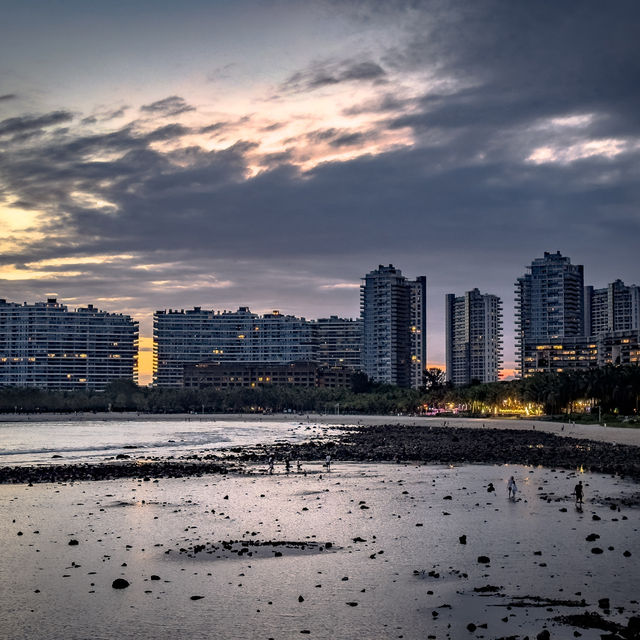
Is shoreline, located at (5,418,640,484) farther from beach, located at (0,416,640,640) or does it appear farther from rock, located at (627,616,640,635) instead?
rock, located at (627,616,640,635)

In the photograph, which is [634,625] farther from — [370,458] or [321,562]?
[370,458]

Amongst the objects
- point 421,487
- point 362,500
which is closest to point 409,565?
point 362,500

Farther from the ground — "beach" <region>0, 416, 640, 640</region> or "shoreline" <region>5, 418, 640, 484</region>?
"beach" <region>0, 416, 640, 640</region>

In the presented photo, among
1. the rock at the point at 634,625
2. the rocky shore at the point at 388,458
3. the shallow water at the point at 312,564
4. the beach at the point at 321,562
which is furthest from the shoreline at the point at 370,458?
the rock at the point at 634,625

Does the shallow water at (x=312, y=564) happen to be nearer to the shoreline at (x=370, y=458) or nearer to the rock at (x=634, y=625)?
the rock at (x=634, y=625)

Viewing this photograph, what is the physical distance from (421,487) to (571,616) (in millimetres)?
29042

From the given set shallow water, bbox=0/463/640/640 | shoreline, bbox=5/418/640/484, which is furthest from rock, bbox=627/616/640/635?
shoreline, bbox=5/418/640/484

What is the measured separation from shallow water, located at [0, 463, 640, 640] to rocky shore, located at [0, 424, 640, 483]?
1364cm

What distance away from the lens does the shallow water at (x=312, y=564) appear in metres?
20.4

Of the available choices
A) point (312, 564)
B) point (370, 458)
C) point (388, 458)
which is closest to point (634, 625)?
point (312, 564)

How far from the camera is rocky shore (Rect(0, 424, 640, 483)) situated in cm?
5966

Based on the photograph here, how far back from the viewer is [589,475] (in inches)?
2167

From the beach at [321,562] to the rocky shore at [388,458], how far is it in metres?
11.4

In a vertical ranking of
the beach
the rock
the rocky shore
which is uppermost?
the rock
